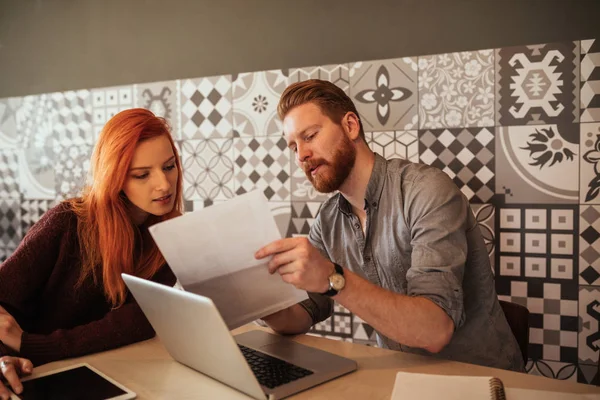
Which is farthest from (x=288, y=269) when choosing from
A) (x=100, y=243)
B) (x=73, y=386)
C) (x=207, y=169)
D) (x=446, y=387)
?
(x=207, y=169)

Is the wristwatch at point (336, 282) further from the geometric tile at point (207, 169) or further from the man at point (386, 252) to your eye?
the geometric tile at point (207, 169)

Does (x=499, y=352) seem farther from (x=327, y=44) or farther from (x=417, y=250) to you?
(x=327, y=44)

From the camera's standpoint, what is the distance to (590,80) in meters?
1.70

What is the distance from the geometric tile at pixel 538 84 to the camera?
1.72 metres

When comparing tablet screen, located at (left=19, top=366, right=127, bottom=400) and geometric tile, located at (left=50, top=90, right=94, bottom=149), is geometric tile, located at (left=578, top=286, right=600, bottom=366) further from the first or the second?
geometric tile, located at (left=50, top=90, right=94, bottom=149)

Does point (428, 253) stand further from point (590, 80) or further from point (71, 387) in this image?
point (590, 80)

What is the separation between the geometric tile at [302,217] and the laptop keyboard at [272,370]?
1.07m

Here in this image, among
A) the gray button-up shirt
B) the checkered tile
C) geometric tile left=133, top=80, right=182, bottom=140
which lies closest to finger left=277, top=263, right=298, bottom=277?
the gray button-up shirt

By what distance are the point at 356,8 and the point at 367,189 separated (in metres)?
0.92

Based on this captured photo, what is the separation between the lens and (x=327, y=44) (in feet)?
6.89

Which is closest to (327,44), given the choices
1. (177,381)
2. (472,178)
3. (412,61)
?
(412,61)

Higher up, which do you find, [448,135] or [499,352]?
[448,135]

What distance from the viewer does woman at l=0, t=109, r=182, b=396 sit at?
4.55ft

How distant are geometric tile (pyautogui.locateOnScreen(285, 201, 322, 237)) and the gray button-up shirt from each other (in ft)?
1.73
